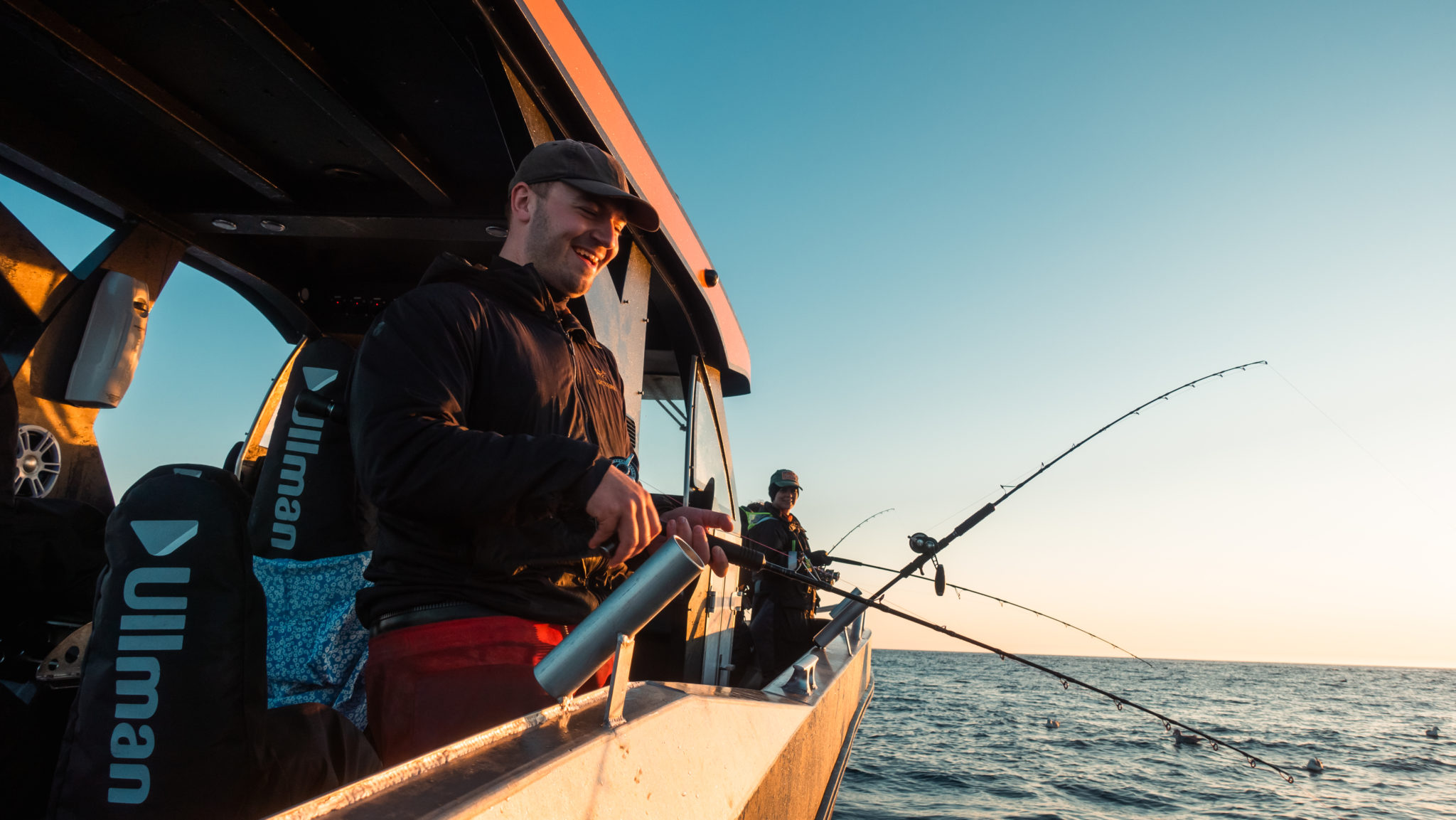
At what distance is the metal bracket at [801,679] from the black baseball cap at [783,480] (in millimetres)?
4103

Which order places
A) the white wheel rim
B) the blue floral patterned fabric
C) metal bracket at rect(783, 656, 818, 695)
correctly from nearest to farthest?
the blue floral patterned fabric, the white wheel rim, metal bracket at rect(783, 656, 818, 695)

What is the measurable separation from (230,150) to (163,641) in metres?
2.28

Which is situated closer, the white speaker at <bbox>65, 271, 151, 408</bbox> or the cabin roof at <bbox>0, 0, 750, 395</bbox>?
the cabin roof at <bbox>0, 0, 750, 395</bbox>

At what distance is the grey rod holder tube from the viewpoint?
0.96 metres

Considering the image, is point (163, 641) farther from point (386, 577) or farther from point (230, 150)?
point (230, 150)

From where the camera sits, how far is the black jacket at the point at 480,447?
1167 millimetres

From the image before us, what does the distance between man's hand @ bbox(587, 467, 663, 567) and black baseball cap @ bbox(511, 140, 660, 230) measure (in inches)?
30.6

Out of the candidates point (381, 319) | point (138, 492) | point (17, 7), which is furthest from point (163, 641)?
point (17, 7)

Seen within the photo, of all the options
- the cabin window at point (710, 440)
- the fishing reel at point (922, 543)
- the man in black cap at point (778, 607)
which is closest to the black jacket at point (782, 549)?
the man in black cap at point (778, 607)

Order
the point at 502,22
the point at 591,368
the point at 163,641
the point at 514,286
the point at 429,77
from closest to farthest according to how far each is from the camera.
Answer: the point at 163,641 < the point at 514,286 < the point at 591,368 < the point at 502,22 < the point at 429,77

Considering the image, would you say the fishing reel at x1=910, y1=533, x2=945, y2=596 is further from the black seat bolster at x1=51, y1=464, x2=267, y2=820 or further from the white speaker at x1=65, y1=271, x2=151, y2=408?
the white speaker at x1=65, y1=271, x2=151, y2=408

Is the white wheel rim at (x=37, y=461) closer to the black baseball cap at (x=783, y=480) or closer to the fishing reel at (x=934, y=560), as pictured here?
the fishing reel at (x=934, y=560)

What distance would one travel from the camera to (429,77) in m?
2.33

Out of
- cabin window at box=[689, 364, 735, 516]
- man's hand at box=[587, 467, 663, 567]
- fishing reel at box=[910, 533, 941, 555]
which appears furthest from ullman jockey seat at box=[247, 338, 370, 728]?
fishing reel at box=[910, 533, 941, 555]
